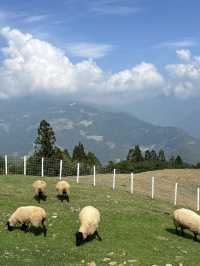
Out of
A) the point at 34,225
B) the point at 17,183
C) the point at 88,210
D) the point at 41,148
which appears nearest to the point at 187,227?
the point at 88,210

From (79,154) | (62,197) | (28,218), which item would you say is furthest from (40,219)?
(79,154)

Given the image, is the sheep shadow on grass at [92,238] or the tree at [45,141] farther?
the tree at [45,141]

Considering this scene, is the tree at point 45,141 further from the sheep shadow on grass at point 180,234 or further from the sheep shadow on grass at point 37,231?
the sheep shadow on grass at point 37,231

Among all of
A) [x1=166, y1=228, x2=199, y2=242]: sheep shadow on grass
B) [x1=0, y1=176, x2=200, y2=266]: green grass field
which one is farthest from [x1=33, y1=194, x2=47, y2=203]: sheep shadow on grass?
[x1=166, y1=228, x2=199, y2=242]: sheep shadow on grass

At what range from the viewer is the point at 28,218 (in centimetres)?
3100

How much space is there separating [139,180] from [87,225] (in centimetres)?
3277

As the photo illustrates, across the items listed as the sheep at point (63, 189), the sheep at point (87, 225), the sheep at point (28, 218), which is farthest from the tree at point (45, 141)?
the sheep at point (87, 225)

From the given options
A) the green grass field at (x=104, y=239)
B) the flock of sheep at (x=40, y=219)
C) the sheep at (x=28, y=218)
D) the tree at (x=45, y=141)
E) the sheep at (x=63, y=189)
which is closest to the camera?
the green grass field at (x=104, y=239)

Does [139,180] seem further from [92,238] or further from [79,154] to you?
[79,154]

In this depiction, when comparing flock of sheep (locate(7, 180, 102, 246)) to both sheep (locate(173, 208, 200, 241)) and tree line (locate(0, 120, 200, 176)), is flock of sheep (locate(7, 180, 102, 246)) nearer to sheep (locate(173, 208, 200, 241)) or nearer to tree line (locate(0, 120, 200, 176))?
sheep (locate(173, 208, 200, 241))

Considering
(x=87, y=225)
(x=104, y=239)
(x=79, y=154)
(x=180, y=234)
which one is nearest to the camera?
(x=87, y=225)

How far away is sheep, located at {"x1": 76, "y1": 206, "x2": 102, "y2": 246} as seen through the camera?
29219mm

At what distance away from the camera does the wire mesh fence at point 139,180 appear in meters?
53.9

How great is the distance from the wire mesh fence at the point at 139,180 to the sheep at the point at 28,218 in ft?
65.2
